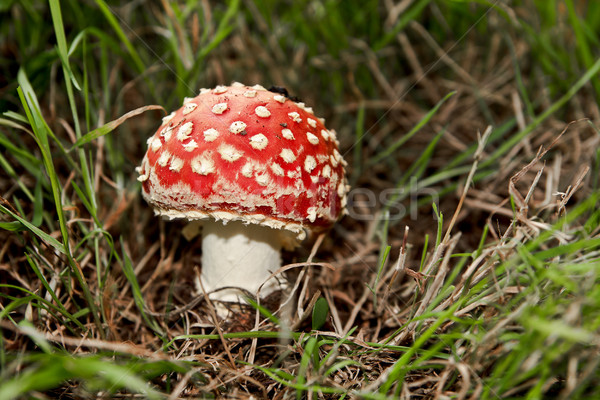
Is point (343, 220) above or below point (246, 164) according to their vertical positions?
below

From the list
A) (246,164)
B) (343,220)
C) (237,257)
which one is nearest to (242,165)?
(246,164)

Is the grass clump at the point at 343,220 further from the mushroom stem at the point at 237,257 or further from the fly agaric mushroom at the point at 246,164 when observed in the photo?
the fly agaric mushroom at the point at 246,164

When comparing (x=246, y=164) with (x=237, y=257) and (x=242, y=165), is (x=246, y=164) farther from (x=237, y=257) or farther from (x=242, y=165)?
(x=237, y=257)

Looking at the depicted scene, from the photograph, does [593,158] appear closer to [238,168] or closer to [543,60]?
[543,60]

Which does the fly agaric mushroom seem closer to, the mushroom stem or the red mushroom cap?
the red mushroom cap

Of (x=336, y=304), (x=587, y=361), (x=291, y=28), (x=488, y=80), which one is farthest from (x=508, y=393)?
(x=291, y=28)

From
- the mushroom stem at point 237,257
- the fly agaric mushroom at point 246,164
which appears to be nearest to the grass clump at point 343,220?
the mushroom stem at point 237,257
